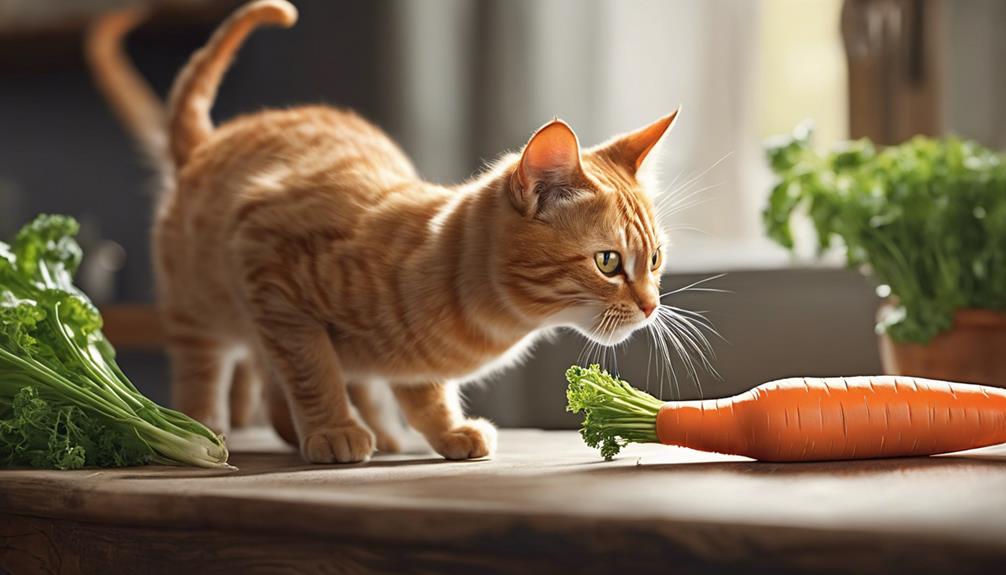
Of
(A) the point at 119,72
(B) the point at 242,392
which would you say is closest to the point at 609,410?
(B) the point at 242,392

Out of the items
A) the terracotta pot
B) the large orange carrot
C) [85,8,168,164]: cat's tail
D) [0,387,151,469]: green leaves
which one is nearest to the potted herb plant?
the terracotta pot

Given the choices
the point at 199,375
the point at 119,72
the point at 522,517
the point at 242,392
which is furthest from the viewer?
the point at 119,72

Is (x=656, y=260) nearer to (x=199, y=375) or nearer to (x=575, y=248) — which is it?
(x=575, y=248)

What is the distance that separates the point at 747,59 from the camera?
8.68 ft

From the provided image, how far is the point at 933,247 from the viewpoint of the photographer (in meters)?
1.67

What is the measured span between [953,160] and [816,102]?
37.8 inches

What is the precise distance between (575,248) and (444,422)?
1.13 feet

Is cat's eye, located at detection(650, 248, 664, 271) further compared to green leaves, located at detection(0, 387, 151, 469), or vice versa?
cat's eye, located at detection(650, 248, 664, 271)

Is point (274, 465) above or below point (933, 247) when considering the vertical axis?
below

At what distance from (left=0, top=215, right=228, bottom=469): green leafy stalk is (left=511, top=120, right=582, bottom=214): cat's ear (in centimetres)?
47

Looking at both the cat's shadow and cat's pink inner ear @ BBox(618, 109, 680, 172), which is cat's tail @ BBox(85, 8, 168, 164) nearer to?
the cat's shadow

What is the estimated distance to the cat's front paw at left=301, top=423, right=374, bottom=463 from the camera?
1332 millimetres

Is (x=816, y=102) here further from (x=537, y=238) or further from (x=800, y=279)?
(x=537, y=238)

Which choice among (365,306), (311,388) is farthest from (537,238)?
(311,388)
